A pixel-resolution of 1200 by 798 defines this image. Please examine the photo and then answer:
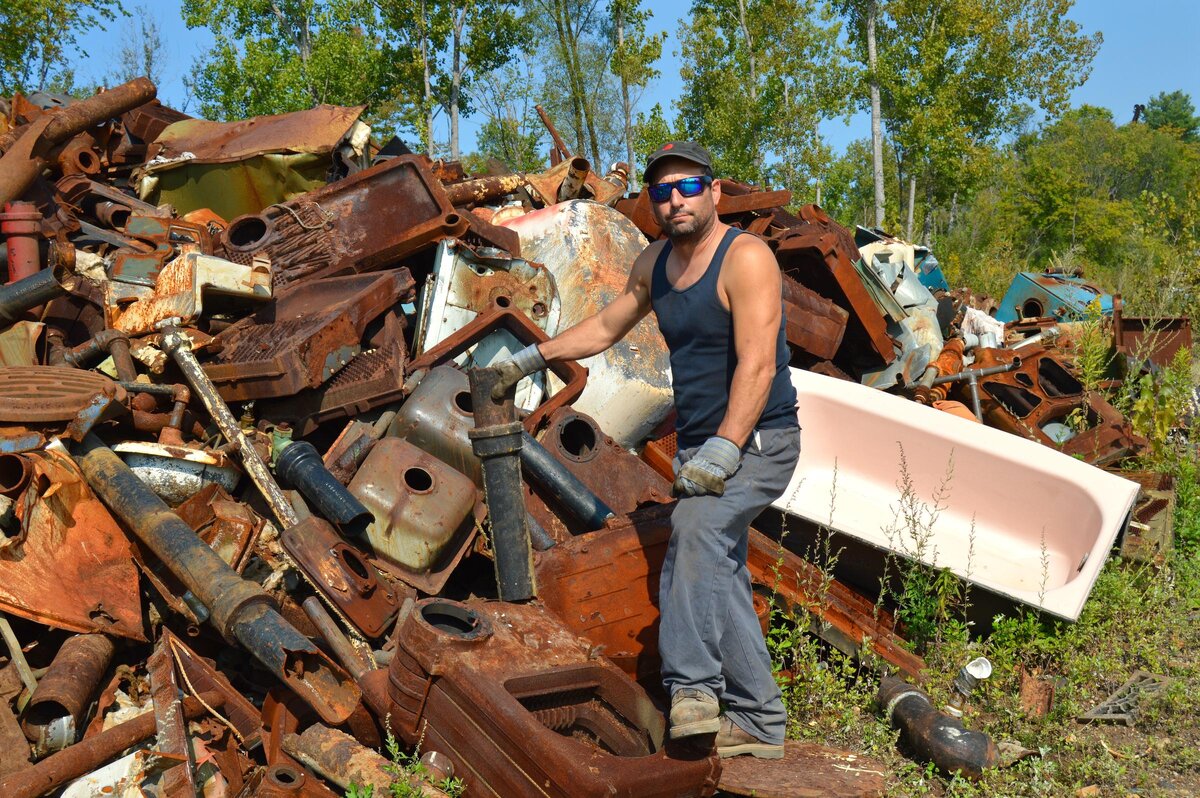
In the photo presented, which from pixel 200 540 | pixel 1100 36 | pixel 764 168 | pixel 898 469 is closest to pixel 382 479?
pixel 200 540

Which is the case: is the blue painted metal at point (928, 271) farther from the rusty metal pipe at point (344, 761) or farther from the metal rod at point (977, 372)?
the rusty metal pipe at point (344, 761)

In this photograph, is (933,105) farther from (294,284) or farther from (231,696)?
(231,696)

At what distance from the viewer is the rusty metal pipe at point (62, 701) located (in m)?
2.99

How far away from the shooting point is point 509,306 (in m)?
5.02

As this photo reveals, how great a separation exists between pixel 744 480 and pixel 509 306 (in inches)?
96.8

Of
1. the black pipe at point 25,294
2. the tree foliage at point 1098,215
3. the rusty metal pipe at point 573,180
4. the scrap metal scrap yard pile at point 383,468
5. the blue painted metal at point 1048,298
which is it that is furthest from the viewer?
the tree foliage at point 1098,215

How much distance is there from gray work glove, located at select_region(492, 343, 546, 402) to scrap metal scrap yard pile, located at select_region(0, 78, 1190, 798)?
10 cm

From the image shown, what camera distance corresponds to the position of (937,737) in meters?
3.18

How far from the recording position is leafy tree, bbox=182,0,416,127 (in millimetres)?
23359

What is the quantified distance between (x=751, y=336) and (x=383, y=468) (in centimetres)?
185

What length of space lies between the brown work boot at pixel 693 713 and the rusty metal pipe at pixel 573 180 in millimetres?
5224

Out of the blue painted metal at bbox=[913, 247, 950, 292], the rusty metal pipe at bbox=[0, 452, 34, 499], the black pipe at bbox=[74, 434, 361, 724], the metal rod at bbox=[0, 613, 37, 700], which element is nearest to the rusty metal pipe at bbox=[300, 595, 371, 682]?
the black pipe at bbox=[74, 434, 361, 724]

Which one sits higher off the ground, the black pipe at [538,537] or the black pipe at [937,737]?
the black pipe at [538,537]

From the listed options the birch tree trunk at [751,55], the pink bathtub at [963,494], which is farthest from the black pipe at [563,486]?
the birch tree trunk at [751,55]
